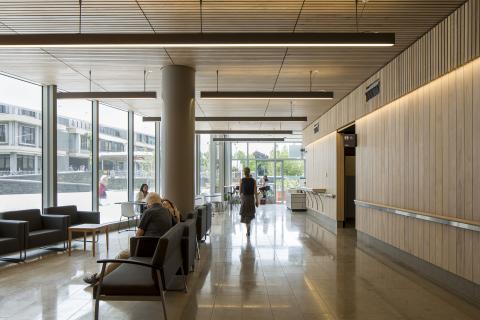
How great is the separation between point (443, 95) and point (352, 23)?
5.08 ft

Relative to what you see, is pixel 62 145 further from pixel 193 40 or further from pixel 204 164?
pixel 204 164

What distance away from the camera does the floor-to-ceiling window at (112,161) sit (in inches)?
443

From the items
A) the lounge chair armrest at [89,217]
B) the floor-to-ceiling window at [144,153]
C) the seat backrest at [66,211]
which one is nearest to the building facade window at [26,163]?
the seat backrest at [66,211]

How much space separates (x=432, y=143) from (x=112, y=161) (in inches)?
349

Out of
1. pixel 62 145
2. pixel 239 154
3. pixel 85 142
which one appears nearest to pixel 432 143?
pixel 62 145

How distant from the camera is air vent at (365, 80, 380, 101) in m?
7.70

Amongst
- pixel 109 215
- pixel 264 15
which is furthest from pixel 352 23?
pixel 109 215

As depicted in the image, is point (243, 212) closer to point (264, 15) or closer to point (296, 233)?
point (296, 233)

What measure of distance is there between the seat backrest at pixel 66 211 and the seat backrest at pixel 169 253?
4808mm

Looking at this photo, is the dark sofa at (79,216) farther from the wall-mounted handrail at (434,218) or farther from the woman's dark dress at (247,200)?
the wall-mounted handrail at (434,218)

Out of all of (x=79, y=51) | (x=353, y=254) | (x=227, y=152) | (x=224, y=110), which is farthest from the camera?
(x=227, y=152)

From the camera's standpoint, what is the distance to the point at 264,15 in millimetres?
5125

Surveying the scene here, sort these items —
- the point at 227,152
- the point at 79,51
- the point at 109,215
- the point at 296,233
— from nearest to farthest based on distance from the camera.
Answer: the point at 79,51 < the point at 296,233 < the point at 109,215 < the point at 227,152

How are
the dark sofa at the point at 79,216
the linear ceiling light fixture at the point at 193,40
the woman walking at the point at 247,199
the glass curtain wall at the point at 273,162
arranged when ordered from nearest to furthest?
1. the linear ceiling light fixture at the point at 193,40
2. the dark sofa at the point at 79,216
3. the woman walking at the point at 247,199
4. the glass curtain wall at the point at 273,162
